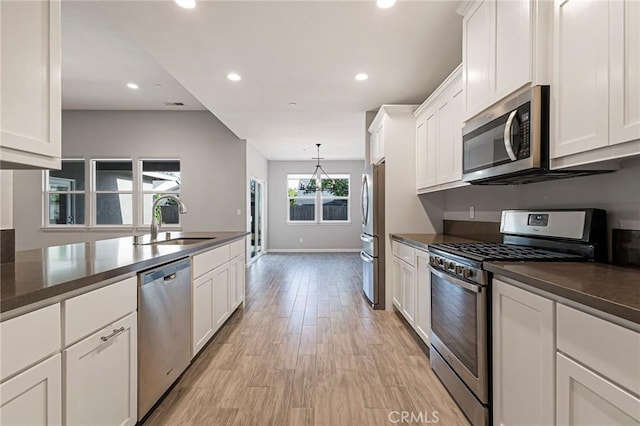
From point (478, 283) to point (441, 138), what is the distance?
181 centimetres

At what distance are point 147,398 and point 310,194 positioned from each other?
8.13 metres

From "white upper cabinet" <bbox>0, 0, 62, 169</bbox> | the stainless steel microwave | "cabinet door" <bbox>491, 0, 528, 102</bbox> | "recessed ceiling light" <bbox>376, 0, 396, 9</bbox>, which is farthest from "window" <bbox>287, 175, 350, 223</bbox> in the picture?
"white upper cabinet" <bbox>0, 0, 62, 169</bbox>

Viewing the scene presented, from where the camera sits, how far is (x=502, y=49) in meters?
1.82

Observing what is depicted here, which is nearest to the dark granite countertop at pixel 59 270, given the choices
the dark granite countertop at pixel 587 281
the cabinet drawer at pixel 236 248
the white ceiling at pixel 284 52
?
the cabinet drawer at pixel 236 248

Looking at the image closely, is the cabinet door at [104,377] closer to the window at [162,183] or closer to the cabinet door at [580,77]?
the cabinet door at [580,77]

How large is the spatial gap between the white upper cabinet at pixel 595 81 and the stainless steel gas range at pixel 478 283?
0.43 m

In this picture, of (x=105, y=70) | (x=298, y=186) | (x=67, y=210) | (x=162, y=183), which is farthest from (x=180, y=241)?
(x=298, y=186)

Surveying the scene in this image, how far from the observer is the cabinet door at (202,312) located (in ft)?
7.76

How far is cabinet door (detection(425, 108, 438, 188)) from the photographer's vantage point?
3.16 meters

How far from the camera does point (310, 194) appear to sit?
9.66 m

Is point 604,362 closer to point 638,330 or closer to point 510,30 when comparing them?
point 638,330

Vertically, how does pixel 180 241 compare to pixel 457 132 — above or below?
below

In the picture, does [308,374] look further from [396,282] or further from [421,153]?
[421,153]

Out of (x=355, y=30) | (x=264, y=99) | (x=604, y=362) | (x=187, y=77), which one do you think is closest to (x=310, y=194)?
(x=264, y=99)
